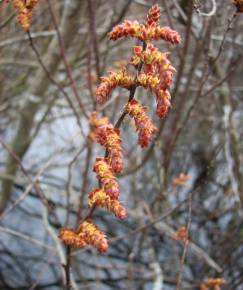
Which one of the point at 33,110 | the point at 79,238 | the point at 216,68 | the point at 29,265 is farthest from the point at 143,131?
the point at 29,265

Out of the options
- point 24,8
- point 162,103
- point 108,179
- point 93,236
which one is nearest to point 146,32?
point 162,103

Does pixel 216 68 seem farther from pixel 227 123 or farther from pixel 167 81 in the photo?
pixel 167 81

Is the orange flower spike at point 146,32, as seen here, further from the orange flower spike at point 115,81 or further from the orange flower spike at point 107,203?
the orange flower spike at point 107,203

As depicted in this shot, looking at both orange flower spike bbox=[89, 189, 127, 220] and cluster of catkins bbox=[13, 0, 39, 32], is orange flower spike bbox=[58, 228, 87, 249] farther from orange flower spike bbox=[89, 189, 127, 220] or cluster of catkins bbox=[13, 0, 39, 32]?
cluster of catkins bbox=[13, 0, 39, 32]

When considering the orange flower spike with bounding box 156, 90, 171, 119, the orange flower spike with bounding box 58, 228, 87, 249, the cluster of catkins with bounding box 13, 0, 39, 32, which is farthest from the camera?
the cluster of catkins with bounding box 13, 0, 39, 32

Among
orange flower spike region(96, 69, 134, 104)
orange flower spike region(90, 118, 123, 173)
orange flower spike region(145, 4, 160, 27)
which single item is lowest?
orange flower spike region(90, 118, 123, 173)

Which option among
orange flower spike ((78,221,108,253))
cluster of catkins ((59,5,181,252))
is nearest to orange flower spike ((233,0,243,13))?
cluster of catkins ((59,5,181,252))

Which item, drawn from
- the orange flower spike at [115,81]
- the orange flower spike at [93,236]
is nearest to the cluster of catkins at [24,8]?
the orange flower spike at [115,81]
